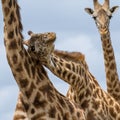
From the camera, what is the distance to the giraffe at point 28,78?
352 inches

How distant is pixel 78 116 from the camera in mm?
9781

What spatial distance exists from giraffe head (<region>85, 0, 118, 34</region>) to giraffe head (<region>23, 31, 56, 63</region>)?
5.88 m

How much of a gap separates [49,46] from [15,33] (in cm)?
50

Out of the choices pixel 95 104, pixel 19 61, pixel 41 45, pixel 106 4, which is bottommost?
pixel 95 104

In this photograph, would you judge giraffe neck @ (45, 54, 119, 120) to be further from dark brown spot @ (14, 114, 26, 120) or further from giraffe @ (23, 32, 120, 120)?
dark brown spot @ (14, 114, 26, 120)

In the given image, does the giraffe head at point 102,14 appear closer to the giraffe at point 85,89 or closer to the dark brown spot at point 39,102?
the giraffe at point 85,89

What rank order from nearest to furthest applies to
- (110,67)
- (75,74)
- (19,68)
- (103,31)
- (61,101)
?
(19,68), (61,101), (75,74), (103,31), (110,67)

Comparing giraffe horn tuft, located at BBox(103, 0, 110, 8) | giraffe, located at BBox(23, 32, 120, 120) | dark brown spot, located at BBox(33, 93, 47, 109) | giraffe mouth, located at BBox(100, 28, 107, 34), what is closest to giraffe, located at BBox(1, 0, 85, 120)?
dark brown spot, located at BBox(33, 93, 47, 109)

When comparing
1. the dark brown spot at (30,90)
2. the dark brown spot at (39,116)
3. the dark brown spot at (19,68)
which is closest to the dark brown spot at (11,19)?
the dark brown spot at (19,68)

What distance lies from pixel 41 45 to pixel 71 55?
3.03 metres

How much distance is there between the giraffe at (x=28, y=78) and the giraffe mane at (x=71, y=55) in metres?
2.17

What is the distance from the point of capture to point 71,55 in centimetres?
1198

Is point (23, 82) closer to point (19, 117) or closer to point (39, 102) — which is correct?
point (39, 102)

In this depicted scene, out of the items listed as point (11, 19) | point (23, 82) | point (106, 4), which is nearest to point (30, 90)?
point (23, 82)
